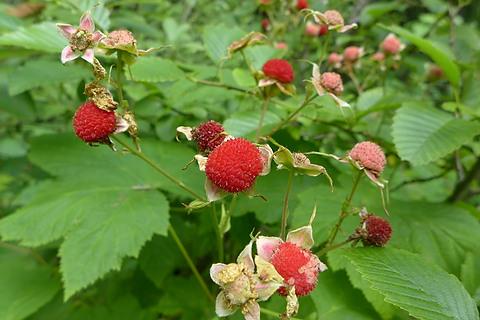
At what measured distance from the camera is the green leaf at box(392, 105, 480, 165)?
132 centimetres

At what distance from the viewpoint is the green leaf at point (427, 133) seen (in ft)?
4.33

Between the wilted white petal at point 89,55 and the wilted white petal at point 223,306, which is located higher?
the wilted white petal at point 89,55

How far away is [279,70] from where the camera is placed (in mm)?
1325

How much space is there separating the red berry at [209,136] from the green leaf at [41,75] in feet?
3.14

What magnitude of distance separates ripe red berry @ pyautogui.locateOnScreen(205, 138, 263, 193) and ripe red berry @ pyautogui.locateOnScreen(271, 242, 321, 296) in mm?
141

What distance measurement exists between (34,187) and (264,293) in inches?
61.5

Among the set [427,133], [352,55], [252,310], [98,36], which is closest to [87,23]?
[98,36]

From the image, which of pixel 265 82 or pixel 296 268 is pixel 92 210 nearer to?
pixel 265 82

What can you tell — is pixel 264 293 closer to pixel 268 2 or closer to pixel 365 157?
pixel 365 157

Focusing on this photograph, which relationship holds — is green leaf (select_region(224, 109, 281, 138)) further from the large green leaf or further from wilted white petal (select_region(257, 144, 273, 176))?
wilted white petal (select_region(257, 144, 273, 176))

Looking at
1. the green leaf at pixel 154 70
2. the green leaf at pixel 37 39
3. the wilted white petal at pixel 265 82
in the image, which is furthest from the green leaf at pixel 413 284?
the green leaf at pixel 37 39

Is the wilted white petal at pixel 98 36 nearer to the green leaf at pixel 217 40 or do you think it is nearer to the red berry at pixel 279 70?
the red berry at pixel 279 70

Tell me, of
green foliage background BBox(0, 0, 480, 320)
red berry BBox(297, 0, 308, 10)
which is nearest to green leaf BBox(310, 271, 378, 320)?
green foliage background BBox(0, 0, 480, 320)

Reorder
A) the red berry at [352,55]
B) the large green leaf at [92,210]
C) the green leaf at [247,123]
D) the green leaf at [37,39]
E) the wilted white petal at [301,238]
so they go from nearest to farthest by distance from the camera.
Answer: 1. the wilted white petal at [301,238]
2. the large green leaf at [92,210]
3. the green leaf at [247,123]
4. the green leaf at [37,39]
5. the red berry at [352,55]
